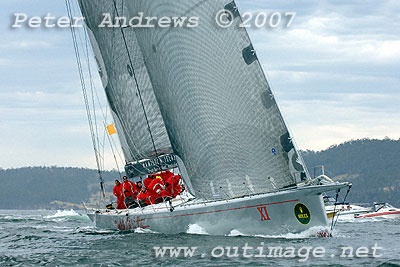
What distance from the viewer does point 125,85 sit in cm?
1977

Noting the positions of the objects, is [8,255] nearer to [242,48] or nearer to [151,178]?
[151,178]

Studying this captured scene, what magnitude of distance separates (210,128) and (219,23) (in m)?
2.33

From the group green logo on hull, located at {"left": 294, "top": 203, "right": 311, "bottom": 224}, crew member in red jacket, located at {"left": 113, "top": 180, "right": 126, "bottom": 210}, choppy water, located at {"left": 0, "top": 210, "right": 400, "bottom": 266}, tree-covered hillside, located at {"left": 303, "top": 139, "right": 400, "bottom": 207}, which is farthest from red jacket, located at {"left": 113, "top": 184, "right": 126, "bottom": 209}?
tree-covered hillside, located at {"left": 303, "top": 139, "right": 400, "bottom": 207}

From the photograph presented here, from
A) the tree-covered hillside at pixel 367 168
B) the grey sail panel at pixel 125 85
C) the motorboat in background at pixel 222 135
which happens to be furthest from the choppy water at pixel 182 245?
the tree-covered hillside at pixel 367 168

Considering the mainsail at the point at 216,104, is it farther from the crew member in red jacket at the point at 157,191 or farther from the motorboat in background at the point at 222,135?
the crew member in red jacket at the point at 157,191

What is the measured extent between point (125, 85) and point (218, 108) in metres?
7.78

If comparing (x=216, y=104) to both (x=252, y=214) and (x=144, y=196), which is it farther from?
(x=144, y=196)

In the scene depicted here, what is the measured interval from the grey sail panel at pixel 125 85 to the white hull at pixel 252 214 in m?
4.87

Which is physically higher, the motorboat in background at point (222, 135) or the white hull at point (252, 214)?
the motorboat in background at point (222, 135)

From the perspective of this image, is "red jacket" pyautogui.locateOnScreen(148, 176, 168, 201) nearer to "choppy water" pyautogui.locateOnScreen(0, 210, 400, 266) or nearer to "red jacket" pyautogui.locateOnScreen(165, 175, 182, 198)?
"red jacket" pyautogui.locateOnScreen(165, 175, 182, 198)

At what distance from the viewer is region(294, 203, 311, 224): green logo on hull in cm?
1161

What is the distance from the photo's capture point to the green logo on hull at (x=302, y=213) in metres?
11.6

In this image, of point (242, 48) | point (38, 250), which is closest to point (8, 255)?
point (38, 250)

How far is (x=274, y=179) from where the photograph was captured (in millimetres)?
11992
